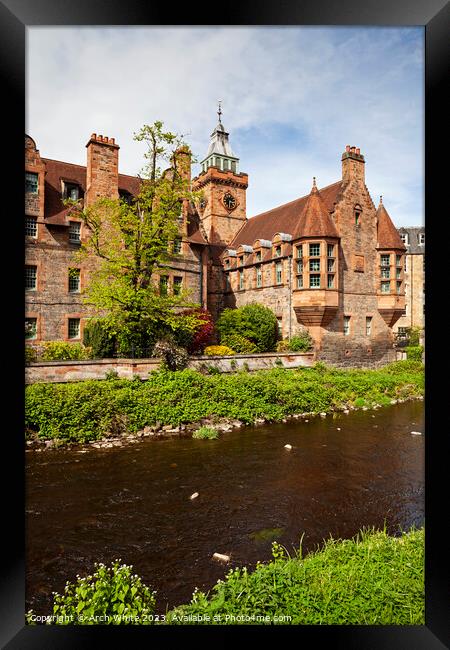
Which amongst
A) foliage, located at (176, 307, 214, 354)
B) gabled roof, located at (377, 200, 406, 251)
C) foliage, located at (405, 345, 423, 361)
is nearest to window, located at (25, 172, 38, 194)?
foliage, located at (176, 307, 214, 354)

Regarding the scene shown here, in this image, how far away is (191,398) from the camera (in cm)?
1227

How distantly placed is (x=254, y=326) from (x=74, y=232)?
32.8ft

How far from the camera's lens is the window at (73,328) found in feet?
51.1

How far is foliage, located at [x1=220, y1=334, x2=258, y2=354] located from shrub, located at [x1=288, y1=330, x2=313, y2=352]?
1911 millimetres

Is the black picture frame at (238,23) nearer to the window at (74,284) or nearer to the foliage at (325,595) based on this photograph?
the foliage at (325,595)

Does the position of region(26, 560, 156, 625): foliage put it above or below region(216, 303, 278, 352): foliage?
below

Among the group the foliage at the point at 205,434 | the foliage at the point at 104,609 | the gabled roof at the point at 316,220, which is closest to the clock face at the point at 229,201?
the gabled roof at the point at 316,220

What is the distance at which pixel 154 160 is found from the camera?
39.8 feet

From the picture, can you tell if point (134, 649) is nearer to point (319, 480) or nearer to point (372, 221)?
point (319, 480)

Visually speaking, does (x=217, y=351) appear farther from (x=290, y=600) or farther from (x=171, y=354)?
(x=290, y=600)

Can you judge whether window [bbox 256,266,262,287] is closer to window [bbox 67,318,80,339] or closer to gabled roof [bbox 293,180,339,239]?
gabled roof [bbox 293,180,339,239]

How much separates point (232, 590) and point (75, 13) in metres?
5.66

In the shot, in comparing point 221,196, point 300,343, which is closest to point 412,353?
point 300,343

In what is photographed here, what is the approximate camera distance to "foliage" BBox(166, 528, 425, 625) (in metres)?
3.34
